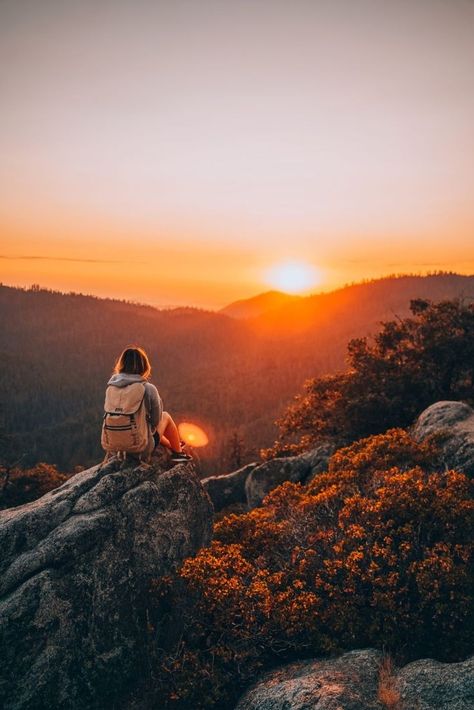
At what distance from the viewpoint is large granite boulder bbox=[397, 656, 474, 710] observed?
7.27 metres

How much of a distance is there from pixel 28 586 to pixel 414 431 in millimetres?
14701

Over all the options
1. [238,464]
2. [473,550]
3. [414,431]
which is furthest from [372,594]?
[238,464]

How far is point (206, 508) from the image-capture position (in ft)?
40.4

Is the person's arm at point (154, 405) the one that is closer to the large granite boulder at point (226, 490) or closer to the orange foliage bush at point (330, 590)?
the orange foliage bush at point (330, 590)

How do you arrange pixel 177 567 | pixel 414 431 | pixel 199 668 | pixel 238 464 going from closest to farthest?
pixel 199 668 → pixel 177 567 → pixel 414 431 → pixel 238 464

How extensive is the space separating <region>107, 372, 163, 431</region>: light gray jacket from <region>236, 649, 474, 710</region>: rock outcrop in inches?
234

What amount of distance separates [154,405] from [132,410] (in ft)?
2.20

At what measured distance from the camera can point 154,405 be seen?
11.3 meters

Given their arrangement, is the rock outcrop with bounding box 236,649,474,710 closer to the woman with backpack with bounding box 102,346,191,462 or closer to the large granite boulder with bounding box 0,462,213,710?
the large granite boulder with bounding box 0,462,213,710

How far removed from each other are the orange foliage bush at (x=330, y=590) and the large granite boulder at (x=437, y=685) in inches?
36.9

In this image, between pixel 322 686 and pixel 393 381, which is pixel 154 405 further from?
pixel 393 381

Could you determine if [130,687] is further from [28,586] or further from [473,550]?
[473,550]

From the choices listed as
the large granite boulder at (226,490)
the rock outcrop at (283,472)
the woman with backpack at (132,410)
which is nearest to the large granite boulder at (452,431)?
the rock outcrop at (283,472)

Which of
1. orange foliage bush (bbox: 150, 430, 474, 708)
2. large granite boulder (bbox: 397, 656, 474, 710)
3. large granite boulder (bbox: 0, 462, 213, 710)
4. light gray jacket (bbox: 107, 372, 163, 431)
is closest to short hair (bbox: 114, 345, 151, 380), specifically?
light gray jacket (bbox: 107, 372, 163, 431)
